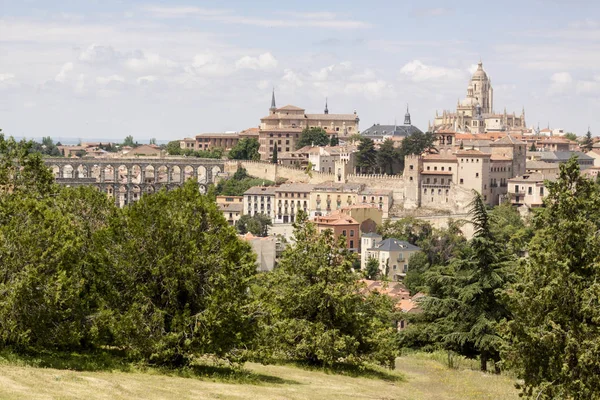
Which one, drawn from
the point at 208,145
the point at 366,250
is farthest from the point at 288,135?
the point at 366,250

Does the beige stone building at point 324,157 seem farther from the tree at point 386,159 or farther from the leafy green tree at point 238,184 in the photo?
the leafy green tree at point 238,184

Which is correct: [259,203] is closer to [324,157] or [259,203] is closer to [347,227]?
[324,157]

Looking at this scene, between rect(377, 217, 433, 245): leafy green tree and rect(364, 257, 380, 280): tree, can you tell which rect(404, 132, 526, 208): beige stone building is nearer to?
rect(377, 217, 433, 245): leafy green tree

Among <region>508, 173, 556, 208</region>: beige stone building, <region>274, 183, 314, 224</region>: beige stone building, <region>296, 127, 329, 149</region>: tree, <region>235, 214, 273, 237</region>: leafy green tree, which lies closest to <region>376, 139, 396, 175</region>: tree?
<region>274, 183, 314, 224</region>: beige stone building

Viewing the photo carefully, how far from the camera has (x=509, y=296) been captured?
73.9 feet

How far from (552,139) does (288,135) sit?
3914 centimetres

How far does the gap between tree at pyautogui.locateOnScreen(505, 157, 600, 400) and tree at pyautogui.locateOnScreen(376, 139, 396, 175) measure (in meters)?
93.2

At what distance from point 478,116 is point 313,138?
5204 centimetres

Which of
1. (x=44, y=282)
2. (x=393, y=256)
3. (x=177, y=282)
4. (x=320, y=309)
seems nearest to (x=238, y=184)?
(x=393, y=256)

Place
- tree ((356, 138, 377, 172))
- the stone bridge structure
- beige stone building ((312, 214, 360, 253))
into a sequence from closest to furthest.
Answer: beige stone building ((312, 214, 360, 253)) → tree ((356, 138, 377, 172)) → the stone bridge structure

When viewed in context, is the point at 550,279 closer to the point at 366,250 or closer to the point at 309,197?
the point at 366,250

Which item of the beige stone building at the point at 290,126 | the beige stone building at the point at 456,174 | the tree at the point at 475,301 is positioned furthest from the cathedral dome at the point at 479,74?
the tree at the point at 475,301

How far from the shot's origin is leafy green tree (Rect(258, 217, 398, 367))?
26.6 metres

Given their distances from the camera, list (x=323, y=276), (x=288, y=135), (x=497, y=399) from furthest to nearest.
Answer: (x=288, y=135) → (x=323, y=276) → (x=497, y=399)
